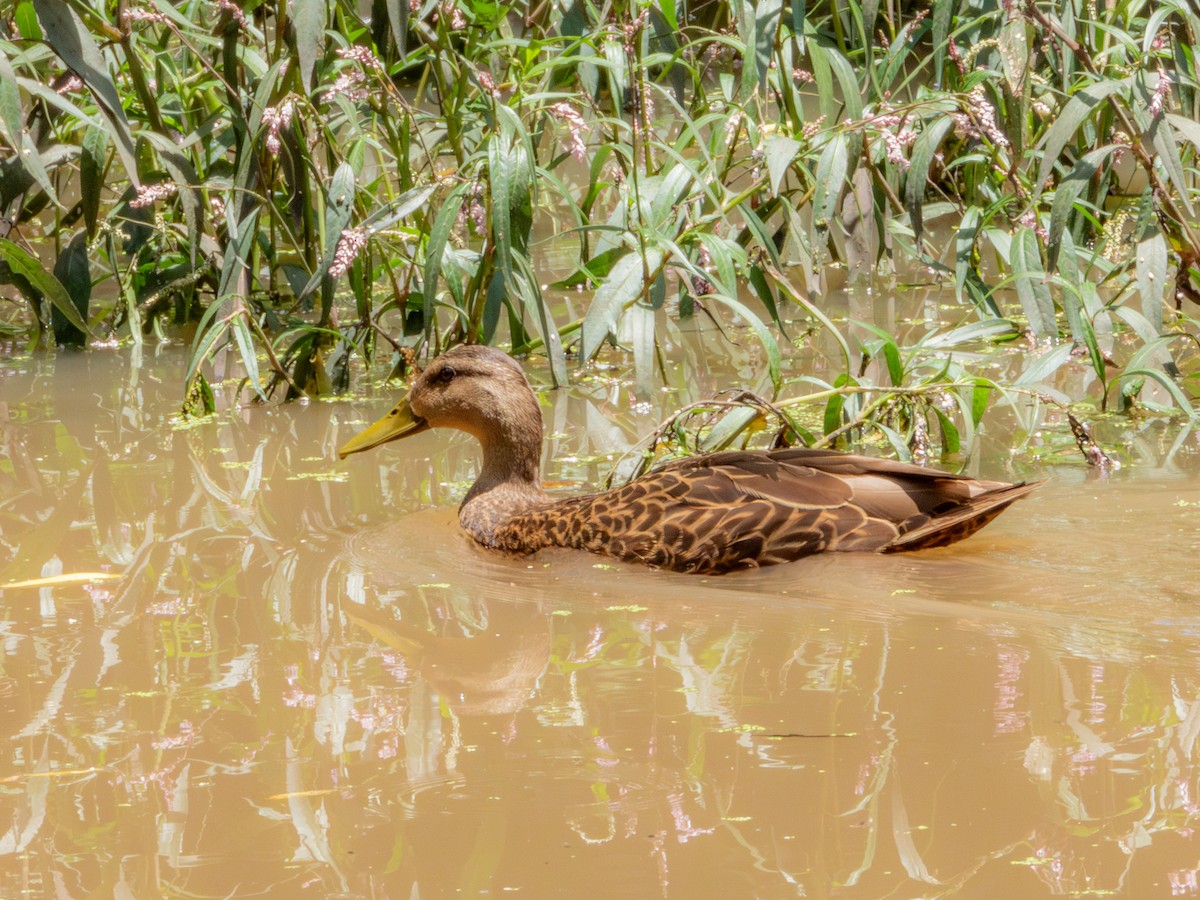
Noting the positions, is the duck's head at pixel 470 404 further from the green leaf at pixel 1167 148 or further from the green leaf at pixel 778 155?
the green leaf at pixel 1167 148

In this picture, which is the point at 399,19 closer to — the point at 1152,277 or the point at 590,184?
the point at 590,184

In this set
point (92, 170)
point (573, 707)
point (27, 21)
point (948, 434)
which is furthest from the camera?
point (27, 21)

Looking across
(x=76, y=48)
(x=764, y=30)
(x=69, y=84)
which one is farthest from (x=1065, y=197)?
(x=69, y=84)

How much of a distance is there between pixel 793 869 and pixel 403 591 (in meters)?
2.19

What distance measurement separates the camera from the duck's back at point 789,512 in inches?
193

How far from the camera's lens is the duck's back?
4.91m

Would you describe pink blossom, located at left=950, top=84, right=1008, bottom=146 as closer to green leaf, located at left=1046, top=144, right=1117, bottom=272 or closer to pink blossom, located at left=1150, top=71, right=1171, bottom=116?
green leaf, located at left=1046, top=144, right=1117, bottom=272

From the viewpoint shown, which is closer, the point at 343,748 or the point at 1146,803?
the point at 1146,803

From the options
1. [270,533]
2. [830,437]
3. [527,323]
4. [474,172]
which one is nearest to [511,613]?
[270,533]

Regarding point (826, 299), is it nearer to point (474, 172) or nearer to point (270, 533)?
point (474, 172)

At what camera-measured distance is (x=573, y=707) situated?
3.53 m

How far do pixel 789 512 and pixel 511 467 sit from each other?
126 centimetres

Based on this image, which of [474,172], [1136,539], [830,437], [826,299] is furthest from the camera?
[826,299]

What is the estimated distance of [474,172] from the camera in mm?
6223
